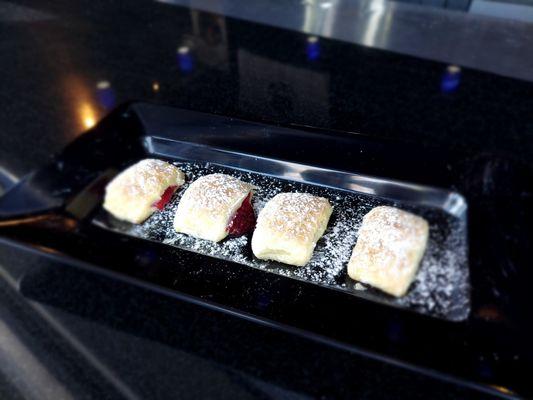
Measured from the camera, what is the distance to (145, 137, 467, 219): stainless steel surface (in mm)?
909

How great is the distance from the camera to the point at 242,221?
925 mm

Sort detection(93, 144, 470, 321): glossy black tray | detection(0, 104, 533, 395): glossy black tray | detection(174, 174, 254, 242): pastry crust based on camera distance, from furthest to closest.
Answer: detection(174, 174, 254, 242): pastry crust < detection(93, 144, 470, 321): glossy black tray < detection(0, 104, 533, 395): glossy black tray

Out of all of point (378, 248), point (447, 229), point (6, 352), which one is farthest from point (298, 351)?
point (6, 352)

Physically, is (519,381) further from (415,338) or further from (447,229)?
(447,229)

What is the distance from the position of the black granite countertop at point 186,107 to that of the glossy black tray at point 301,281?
56 mm

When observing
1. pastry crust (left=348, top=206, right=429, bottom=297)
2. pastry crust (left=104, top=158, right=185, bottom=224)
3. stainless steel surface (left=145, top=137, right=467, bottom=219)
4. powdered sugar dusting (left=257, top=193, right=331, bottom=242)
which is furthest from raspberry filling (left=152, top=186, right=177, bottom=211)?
pastry crust (left=348, top=206, right=429, bottom=297)

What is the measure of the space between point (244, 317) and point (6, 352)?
470 mm

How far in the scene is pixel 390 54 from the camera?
1467mm

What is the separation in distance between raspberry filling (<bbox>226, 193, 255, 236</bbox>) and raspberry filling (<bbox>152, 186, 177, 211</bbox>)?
0.19 m

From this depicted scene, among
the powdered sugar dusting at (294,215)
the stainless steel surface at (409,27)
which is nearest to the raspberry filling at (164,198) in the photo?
the powdered sugar dusting at (294,215)

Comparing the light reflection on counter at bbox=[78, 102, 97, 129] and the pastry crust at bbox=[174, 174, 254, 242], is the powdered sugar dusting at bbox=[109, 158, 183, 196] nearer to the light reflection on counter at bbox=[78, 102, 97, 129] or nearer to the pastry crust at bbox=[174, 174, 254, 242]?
the pastry crust at bbox=[174, 174, 254, 242]

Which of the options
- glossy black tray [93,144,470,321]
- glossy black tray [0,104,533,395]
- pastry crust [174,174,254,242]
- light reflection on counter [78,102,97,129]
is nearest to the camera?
glossy black tray [0,104,533,395]

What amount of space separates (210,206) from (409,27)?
4.30 ft

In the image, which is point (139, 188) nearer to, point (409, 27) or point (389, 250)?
point (389, 250)
